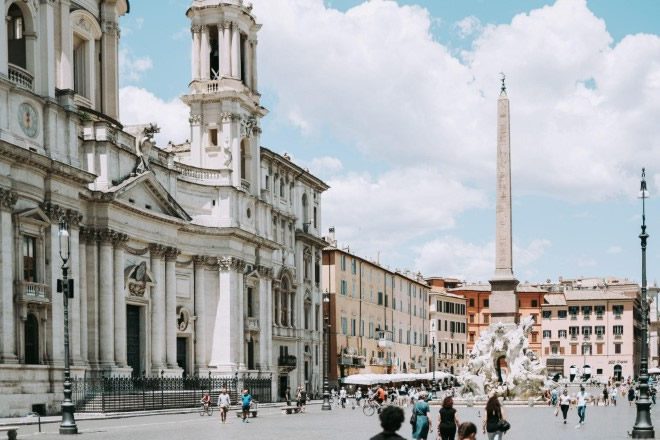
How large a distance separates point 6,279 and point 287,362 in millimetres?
31912

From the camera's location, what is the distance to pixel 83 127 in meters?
46.4

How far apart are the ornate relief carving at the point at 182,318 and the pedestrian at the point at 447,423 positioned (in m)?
38.3

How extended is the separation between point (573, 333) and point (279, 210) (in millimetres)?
74600

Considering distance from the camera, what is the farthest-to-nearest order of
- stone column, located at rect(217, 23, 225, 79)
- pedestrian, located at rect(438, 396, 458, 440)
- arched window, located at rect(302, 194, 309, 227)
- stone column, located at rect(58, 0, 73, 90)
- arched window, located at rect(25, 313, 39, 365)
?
1. arched window, located at rect(302, 194, 309, 227)
2. stone column, located at rect(217, 23, 225, 79)
3. stone column, located at rect(58, 0, 73, 90)
4. arched window, located at rect(25, 313, 39, 365)
5. pedestrian, located at rect(438, 396, 458, 440)

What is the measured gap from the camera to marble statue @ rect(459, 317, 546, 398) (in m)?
55.9

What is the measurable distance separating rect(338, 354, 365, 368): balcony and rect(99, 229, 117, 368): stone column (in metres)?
36.8

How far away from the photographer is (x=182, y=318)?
5653 centimetres

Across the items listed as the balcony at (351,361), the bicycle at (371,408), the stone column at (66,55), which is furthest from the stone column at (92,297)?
the balcony at (351,361)

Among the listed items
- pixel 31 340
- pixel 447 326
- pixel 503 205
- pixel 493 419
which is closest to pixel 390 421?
pixel 493 419

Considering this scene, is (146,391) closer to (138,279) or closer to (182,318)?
(138,279)

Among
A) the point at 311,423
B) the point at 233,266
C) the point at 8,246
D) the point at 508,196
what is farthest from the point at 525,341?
the point at 8,246

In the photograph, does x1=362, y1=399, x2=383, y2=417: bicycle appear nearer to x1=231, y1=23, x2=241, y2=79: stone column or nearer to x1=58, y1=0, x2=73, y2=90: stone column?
x1=58, y1=0, x2=73, y2=90: stone column

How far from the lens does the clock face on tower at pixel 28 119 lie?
40.2 metres

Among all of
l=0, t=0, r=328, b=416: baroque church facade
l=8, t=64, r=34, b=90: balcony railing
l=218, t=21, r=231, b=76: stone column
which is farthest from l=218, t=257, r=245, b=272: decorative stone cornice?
l=8, t=64, r=34, b=90: balcony railing
